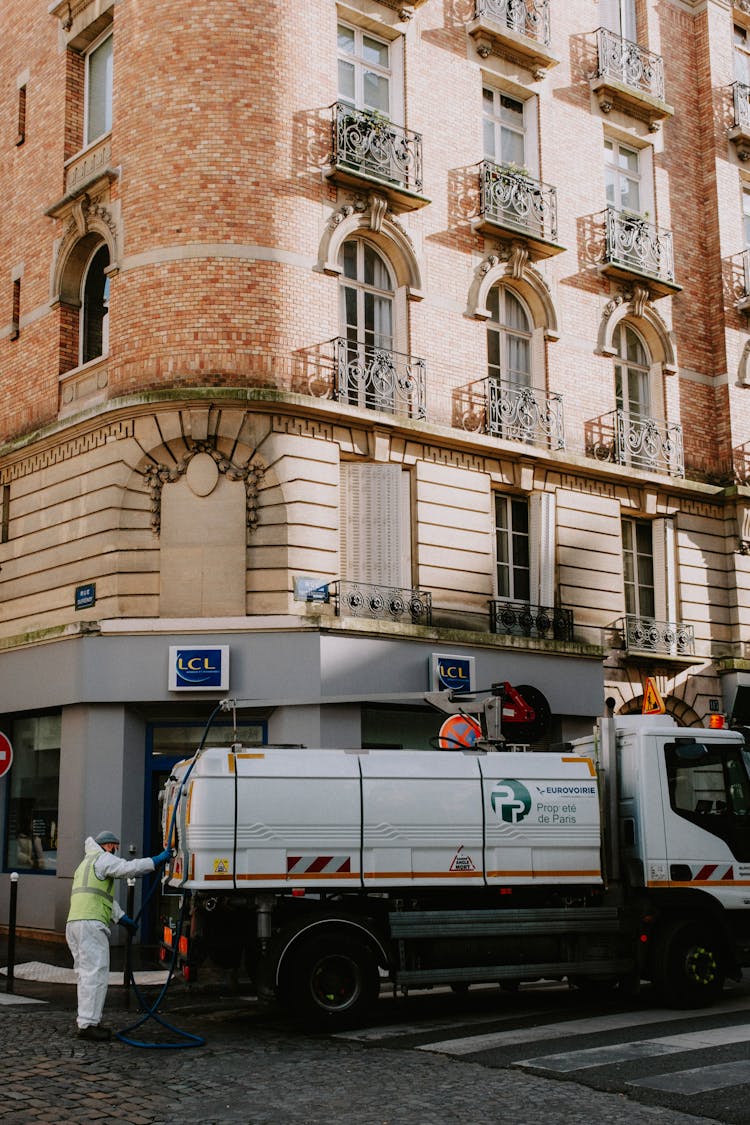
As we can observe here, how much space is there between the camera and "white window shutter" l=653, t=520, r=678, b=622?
23.1m

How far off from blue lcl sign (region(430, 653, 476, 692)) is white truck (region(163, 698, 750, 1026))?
5444 mm

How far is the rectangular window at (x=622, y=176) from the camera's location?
24.1 meters

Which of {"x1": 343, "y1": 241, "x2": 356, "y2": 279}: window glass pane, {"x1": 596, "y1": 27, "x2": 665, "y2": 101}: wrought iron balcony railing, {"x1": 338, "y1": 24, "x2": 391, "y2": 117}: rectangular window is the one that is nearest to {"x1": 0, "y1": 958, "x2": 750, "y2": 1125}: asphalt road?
{"x1": 343, "y1": 241, "x2": 356, "y2": 279}: window glass pane

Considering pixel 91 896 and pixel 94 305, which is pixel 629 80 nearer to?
pixel 94 305

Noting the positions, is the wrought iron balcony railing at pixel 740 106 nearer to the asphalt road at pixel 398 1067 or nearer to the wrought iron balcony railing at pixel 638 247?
the wrought iron balcony railing at pixel 638 247

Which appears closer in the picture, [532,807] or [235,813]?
[235,813]

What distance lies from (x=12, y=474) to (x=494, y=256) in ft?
28.9

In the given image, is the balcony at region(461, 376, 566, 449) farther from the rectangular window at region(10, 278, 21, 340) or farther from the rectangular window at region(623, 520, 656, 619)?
the rectangular window at region(10, 278, 21, 340)

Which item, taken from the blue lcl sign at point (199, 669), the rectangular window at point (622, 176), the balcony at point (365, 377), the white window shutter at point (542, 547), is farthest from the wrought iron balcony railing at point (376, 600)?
the rectangular window at point (622, 176)

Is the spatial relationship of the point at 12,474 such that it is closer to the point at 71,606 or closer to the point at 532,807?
the point at 71,606

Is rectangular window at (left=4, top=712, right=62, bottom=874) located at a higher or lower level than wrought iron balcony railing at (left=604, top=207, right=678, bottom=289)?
lower

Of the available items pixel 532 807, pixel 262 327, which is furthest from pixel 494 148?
pixel 532 807

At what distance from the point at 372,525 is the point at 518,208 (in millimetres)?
6576

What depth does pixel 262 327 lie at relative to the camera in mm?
18656
